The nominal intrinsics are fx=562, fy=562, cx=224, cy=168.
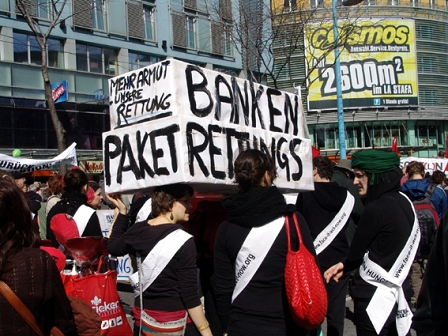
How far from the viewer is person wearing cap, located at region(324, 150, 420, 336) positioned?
3.79 meters

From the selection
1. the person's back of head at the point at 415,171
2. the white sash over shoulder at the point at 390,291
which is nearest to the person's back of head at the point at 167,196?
the white sash over shoulder at the point at 390,291

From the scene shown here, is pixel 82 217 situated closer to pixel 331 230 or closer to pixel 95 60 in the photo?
A: pixel 331 230

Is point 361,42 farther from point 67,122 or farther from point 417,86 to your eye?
point 67,122

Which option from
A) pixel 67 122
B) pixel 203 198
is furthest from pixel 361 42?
pixel 203 198

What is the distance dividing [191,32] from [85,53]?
21.4 ft

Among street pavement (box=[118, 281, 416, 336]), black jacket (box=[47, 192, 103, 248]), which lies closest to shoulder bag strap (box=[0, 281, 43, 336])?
black jacket (box=[47, 192, 103, 248])

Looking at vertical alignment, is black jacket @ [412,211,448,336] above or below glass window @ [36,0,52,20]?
below

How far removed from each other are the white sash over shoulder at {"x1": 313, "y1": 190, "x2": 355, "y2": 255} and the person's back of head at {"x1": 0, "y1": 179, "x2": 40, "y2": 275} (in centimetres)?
Result: 294

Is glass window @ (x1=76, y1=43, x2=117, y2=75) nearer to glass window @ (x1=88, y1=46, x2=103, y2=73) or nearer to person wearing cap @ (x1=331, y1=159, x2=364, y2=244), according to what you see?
glass window @ (x1=88, y1=46, x2=103, y2=73)

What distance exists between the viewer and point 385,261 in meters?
3.80

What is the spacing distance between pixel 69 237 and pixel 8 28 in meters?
21.2

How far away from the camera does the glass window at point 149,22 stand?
29281mm

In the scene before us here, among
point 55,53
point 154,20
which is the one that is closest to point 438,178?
point 55,53

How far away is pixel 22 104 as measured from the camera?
81.0 ft
